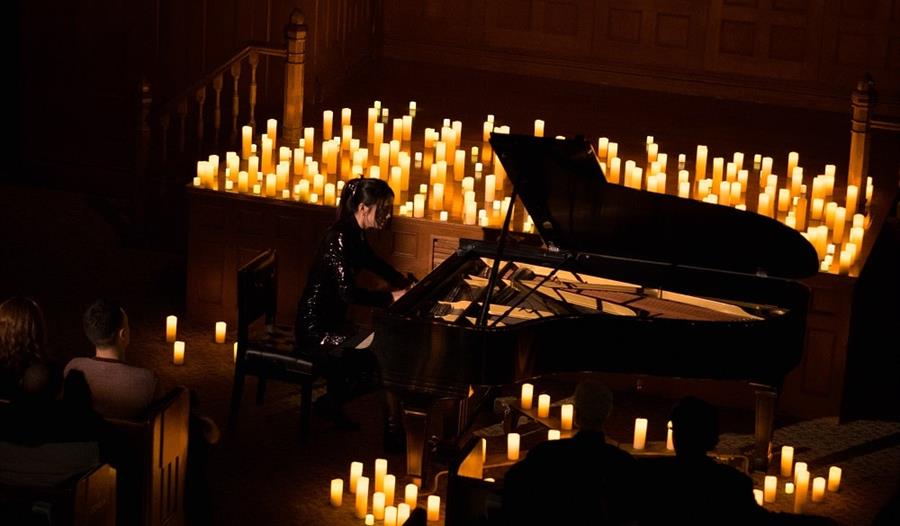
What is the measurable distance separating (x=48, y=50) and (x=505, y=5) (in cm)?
341

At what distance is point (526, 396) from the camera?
309 inches

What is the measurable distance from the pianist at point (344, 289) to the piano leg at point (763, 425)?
5.68 feet

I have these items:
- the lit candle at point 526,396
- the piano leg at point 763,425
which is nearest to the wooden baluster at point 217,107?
the lit candle at point 526,396

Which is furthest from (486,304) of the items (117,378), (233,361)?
(233,361)

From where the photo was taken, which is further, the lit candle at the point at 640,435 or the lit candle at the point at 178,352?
the lit candle at the point at 178,352

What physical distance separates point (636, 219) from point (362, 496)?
1.70 m

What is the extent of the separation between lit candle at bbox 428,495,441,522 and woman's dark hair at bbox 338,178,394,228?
4.65ft

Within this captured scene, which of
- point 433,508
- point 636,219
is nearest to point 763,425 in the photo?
point 636,219

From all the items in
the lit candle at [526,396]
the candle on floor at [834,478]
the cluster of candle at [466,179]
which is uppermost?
the cluster of candle at [466,179]

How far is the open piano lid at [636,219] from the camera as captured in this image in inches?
283

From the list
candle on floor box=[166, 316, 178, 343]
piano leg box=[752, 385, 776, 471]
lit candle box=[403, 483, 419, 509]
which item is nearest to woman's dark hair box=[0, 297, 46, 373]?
lit candle box=[403, 483, 419, 509]

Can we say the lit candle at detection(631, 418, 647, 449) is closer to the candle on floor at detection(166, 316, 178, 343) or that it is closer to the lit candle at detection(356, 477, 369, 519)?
the lit candle at detection(356, 477, 369, 519)

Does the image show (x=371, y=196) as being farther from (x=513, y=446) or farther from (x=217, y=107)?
(x=217, y=107)

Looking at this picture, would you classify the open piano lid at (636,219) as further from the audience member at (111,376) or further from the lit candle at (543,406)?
the audience member at (111,376)
